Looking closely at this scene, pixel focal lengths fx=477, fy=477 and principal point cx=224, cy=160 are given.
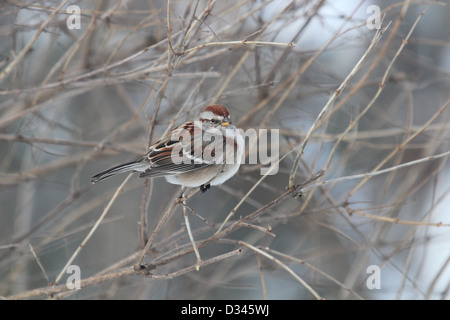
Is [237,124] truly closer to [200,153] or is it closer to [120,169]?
[200,153]

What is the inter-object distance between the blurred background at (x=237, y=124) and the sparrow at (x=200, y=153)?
177 mm

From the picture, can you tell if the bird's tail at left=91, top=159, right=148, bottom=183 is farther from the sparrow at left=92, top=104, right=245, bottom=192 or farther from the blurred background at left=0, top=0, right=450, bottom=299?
the blurred background at left=0, top=0, right=450, bottom=299

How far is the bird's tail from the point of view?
3.25 metres

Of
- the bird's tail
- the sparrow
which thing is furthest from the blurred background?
the bird's tail

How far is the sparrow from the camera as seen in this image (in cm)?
351

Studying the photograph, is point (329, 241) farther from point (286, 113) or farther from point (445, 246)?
point (286, 113)

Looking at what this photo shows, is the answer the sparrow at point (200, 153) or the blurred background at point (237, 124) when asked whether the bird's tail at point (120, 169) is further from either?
the blurred background at point (237, 124)

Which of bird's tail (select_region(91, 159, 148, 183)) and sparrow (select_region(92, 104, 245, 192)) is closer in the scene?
bird's tail (select_region(91, 159, 148, 183))

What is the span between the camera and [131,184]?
5000 millimetres

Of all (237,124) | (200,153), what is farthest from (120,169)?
(237,124)

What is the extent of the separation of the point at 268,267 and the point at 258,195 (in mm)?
2307

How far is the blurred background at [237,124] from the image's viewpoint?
319 cm

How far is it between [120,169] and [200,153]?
0.63 metres

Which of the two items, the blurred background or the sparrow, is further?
the sparrow
